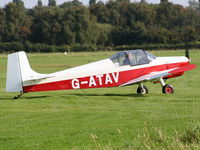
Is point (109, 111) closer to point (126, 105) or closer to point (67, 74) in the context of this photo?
point (126, 105)

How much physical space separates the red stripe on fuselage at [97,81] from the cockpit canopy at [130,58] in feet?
0.76

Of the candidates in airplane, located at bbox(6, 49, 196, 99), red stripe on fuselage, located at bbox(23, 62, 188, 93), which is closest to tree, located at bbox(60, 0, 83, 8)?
airplane, located at bbox(6, 49, 196, 99)

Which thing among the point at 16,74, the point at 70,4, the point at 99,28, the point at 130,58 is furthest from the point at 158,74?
the point at 70,4

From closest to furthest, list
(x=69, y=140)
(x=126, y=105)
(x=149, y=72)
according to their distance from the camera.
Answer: (x=69, y=140) → (x=126, y=105) → (x=149, y=72)

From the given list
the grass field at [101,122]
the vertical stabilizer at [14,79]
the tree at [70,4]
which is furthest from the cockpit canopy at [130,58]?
the tree at [70,4]

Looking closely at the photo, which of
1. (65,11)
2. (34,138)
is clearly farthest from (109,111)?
(65,11)

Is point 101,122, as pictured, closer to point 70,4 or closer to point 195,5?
point 195,5

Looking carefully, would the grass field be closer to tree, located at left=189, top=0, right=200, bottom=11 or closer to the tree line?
the tree line

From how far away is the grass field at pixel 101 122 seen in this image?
7.78 m

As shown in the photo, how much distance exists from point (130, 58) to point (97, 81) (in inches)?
53.1

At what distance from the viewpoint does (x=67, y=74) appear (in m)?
14.0

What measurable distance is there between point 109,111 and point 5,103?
339 centimetres

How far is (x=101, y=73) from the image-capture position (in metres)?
14.3

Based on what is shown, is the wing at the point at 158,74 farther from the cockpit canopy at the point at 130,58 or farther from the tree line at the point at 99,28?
the tree line at the point at 99,28
